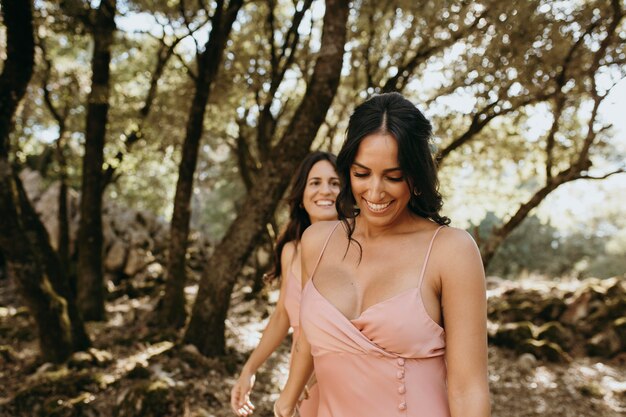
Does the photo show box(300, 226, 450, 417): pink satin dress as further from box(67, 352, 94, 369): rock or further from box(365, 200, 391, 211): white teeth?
box(67, 352, 94, 369): rock

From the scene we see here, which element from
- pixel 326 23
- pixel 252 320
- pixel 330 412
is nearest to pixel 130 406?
pixel 330 412

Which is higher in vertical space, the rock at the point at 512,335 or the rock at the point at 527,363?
the rock at the point at 512,335

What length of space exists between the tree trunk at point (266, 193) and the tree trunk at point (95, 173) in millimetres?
3547

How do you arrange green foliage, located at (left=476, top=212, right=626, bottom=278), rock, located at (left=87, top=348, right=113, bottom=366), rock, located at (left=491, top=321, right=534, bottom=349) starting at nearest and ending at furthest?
rock, located at (left=87, top=348, right=113, bottom=366) < rock, located at (left=491, top=321, right=534, bottom=349) < green foliage, located at (left=476, top=212, right=626, bottom=278)

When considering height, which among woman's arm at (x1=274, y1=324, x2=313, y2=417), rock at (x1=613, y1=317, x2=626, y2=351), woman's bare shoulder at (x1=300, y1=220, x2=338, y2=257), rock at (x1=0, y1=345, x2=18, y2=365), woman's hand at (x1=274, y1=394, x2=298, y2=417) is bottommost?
rock at (x1=613, y1=317, x2=626, y2=351)

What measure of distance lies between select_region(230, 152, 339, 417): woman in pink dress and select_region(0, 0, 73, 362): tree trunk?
11.2ft

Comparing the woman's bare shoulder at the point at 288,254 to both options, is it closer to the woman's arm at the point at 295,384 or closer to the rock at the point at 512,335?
the woman's arm at the point at 295,384

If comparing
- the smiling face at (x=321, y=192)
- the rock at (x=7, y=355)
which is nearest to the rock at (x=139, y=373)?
the rock at (x=7, y=355)

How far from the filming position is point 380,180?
2100 millimetres

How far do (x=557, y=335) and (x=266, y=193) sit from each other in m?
7.04

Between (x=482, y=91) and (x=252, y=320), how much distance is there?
6.63 m

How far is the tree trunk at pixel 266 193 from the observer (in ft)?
20.9

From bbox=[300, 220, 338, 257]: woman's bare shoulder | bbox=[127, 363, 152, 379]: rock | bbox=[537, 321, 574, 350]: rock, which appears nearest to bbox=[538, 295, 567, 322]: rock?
bbox=[537, 321, 574, 350]: rock

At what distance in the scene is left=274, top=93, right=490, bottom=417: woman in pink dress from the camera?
75.2 inches
